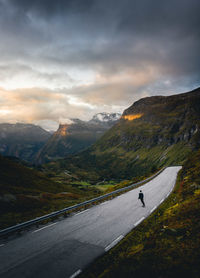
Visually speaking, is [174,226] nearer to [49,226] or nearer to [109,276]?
[109,276]

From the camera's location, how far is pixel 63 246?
934 cm

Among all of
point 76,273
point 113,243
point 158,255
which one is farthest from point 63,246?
point 158,255

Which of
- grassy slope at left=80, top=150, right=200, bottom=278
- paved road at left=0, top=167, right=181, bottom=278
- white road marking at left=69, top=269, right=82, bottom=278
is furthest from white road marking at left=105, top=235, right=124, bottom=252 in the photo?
white road marking at left=69, top=269, right=82, bottom=278

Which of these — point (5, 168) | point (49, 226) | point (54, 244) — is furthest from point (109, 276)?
point (5, 168)

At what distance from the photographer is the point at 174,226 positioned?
9.86 meters

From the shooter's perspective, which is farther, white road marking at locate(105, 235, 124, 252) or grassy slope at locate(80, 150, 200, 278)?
white road marking at locate(105, 235, 124, 252)

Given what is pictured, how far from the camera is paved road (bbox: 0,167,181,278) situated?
7.33m

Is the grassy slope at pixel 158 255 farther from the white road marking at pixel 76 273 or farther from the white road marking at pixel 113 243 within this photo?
the white road marking at pixel 113 243

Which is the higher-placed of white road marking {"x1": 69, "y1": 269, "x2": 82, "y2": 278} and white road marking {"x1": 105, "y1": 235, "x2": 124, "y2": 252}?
white road marking {"x1": 69, "y1": 269, "x2": 82, "y2": 278}

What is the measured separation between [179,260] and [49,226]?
9801 mm

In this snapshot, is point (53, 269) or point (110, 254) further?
point (110, 254)

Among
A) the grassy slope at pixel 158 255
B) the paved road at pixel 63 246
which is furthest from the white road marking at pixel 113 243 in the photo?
the grassy slope at pixel 158 255

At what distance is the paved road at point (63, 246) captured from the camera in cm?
733

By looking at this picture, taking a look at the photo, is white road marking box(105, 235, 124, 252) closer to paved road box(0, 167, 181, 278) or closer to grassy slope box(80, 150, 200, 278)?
paved road box(0, 167, 181, 278)
